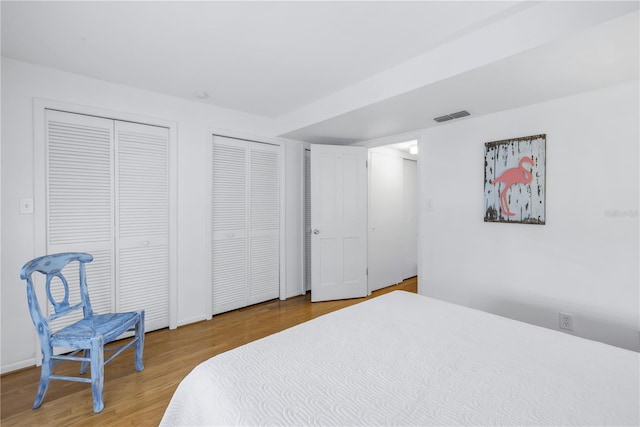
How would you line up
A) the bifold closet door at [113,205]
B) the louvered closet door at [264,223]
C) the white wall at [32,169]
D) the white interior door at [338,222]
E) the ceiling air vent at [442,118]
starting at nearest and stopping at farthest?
the white wall at [32,169], the bifold closet door at [113,205], the ceiling air vent at [442,118], the louvered closet door at [264,223], the white interior door at [338,222]

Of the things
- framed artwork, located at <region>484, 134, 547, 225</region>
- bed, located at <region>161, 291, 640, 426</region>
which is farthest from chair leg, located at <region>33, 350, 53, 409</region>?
framed artwork, located at <region>484, 134, 547, 225</region>

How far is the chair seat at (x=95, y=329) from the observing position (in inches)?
72.1

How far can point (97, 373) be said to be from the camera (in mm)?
1791

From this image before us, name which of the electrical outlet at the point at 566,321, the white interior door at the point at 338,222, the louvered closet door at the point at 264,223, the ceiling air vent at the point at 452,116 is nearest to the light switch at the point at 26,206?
the louvered closet door at the point at 264,223

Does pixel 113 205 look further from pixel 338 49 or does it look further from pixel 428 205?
pixel 428 205

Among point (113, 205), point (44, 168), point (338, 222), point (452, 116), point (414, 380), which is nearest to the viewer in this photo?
point (414, 380)

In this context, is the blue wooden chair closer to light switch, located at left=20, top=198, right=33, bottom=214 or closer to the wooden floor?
the wooden floor

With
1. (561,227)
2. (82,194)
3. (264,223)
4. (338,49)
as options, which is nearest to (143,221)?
(82,194)

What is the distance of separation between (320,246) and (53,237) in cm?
264

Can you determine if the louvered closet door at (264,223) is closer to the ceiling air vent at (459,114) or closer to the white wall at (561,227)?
the white wall at (561,227)

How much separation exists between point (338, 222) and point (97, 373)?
110 inches

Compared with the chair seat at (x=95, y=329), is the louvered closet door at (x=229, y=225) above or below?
above

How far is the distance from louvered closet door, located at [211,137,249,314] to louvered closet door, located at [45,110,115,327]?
97 cm

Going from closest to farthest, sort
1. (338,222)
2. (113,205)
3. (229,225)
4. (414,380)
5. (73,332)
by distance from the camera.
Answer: (414,380), (73,332), (113,205), (229,225), (338,222)
